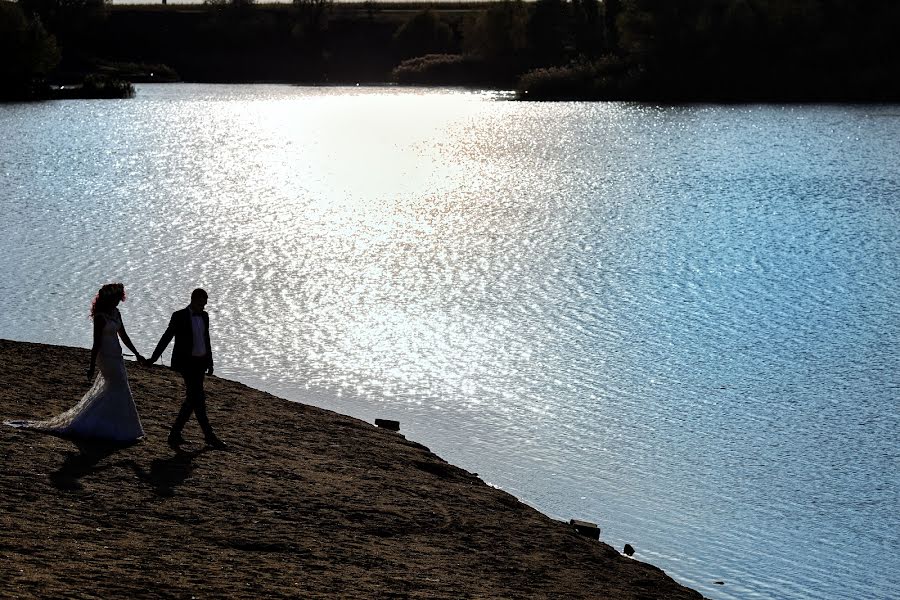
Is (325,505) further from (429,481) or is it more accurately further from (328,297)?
(328,297)

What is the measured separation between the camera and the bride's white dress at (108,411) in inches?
676

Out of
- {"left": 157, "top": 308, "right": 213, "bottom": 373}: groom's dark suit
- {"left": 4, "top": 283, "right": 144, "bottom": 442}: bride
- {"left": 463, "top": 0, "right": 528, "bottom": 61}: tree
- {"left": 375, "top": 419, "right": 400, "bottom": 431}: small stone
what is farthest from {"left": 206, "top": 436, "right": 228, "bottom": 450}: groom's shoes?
{"left": 463, "top": 0, "right": 528, "bottom": 61}: tree

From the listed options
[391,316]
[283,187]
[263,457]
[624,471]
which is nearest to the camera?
[263,457]

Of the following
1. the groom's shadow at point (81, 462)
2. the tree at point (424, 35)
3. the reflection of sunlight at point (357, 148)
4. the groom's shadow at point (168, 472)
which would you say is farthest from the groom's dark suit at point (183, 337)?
the tree at point (424, 35)

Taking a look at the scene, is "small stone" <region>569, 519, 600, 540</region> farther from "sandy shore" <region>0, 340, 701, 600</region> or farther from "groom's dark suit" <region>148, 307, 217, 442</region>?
"groom's dark suit" <region>148, 307, 217, 442</region>

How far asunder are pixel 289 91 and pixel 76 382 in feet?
479

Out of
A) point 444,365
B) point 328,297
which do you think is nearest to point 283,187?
point 328,297

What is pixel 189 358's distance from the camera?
17188 mm

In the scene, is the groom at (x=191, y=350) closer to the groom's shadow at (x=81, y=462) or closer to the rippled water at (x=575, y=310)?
the groom's shadow at (x=81, y=462)

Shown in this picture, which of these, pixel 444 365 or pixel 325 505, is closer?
pixel 325 505

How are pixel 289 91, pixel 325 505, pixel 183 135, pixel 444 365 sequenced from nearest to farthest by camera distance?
1. pixel 325 505
2. pixel 444 365
3. pixel 183 135
4. pixel 289 91

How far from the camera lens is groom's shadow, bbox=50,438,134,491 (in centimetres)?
1550

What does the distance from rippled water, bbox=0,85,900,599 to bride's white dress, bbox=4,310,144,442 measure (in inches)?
211

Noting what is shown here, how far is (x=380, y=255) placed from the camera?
41.2m
